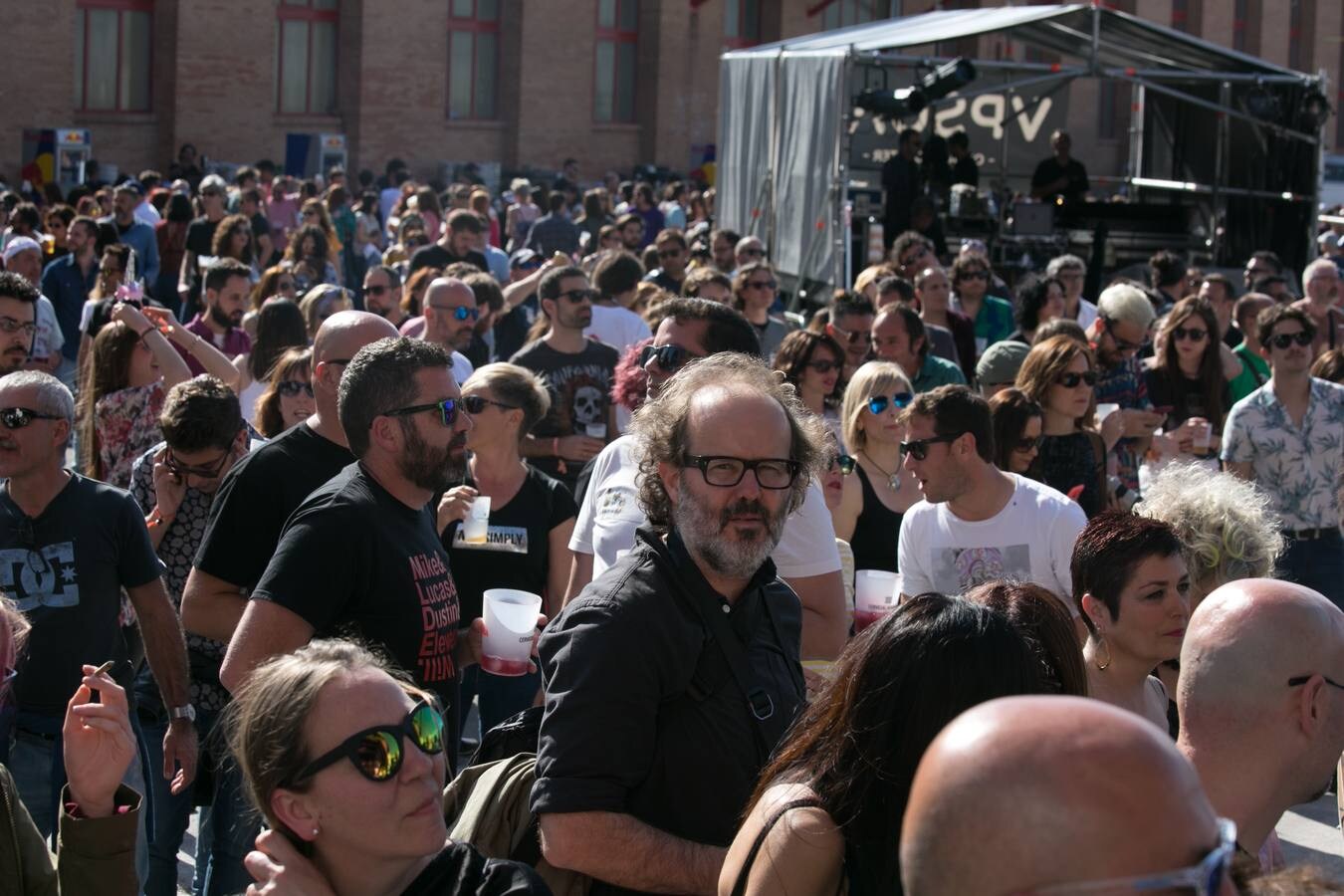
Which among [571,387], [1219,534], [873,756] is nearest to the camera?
[873,756]

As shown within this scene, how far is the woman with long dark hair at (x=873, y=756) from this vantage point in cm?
238

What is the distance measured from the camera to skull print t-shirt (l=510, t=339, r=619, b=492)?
24.6 feet

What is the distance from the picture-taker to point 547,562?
5508mm

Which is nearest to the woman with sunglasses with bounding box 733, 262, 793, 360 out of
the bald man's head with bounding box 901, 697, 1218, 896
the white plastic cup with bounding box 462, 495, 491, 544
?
the white plastic cup with bounding box 462, 495, 491, 544

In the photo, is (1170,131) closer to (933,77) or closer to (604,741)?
(933,77)

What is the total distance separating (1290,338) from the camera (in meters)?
7.00

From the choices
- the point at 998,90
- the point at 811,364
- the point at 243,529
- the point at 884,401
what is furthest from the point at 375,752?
the point at 998,90

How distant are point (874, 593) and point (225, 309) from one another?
4890mm

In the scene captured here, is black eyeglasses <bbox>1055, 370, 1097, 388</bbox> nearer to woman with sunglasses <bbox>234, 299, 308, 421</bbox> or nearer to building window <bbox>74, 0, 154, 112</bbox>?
woman with sunglasses <bbox>234, 299, 308, 421</bbox>

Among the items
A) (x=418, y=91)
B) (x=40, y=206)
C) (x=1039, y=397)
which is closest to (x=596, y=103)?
(x=418, y=91)

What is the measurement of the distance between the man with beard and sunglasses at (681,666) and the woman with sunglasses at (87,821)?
0.78 meters

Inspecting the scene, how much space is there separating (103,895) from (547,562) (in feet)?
8.75

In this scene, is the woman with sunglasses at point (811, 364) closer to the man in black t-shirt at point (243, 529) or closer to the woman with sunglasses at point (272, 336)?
the woman with sunglasses at point (272, 336)

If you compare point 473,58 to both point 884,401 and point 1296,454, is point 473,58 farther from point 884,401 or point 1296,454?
point 884,401
